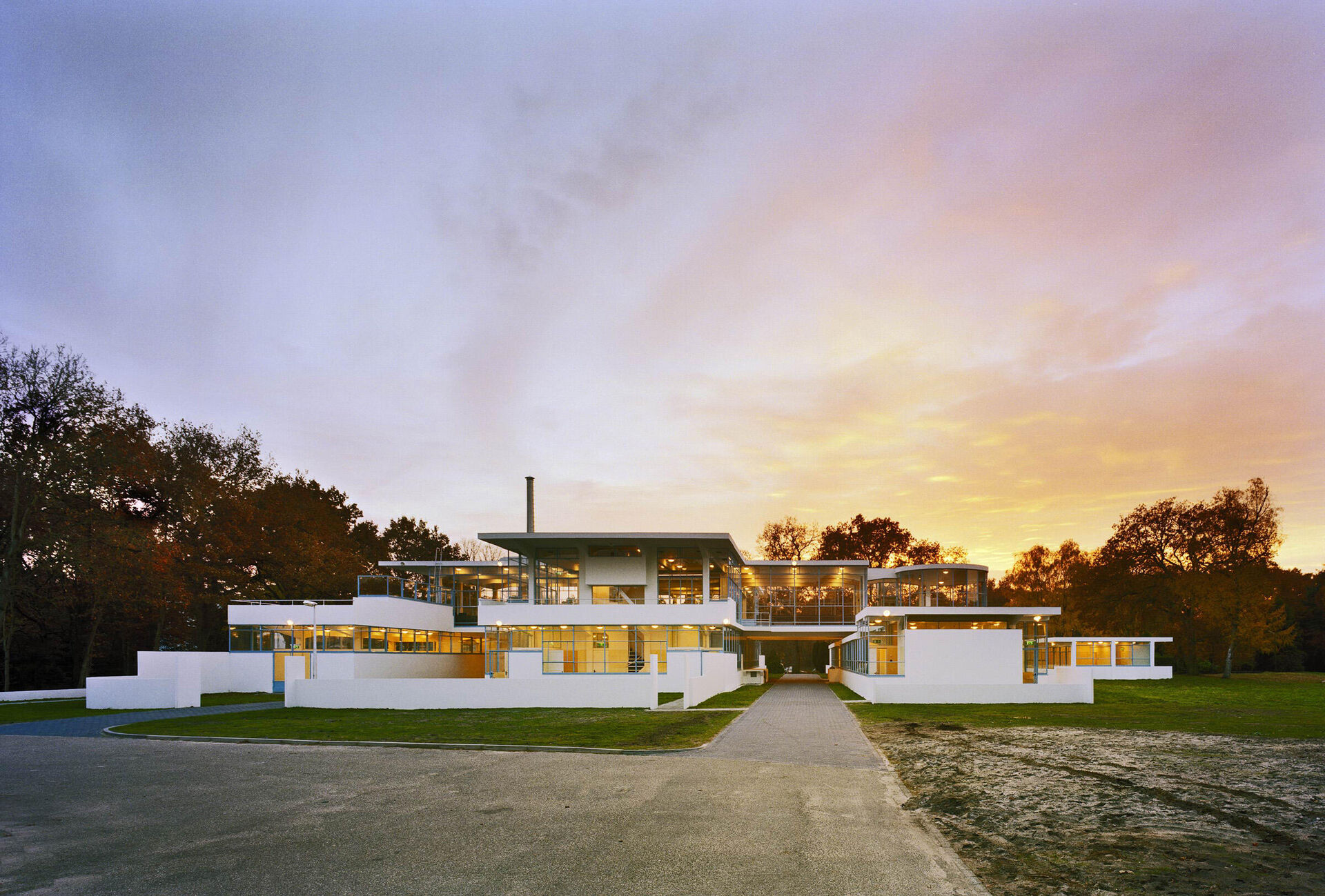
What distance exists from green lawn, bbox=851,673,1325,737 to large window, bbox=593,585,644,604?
16.2 meters

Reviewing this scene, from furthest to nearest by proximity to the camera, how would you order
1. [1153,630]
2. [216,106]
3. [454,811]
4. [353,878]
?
[1153,630] → [216,106] → [454,811] → [353,878]

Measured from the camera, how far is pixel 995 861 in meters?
7.78

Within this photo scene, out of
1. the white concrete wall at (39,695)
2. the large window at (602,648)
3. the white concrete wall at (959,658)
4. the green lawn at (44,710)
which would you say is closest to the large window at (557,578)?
the large window at (602,648)

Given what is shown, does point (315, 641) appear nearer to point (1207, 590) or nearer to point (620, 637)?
point (620, 637)

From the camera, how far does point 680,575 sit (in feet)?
139

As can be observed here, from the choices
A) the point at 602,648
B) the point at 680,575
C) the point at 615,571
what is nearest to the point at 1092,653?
the point at 680,575

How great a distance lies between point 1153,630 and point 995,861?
66872 mm

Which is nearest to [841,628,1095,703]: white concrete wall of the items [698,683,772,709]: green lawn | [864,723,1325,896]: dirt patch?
[698,683,772,709]: green lawn

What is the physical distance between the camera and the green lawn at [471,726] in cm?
1839

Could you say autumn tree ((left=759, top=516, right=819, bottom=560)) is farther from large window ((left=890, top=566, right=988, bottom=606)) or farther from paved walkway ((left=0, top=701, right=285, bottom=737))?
paved walkway ((left=0, top=701, right=285, bottom=737))

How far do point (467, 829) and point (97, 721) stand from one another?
909 inches

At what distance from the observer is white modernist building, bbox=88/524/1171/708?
28594 millimetres

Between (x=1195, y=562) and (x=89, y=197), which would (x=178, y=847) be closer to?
(x=89, y=197)

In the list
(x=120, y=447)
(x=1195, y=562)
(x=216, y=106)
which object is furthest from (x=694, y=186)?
(x=1195, y=562)
